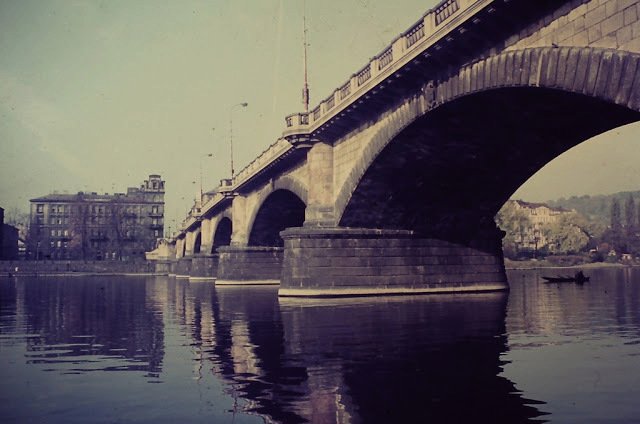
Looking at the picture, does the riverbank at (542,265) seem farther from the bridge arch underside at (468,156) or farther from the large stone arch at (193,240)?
the bridge arch underside at (468,156)

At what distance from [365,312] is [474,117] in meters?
7.70

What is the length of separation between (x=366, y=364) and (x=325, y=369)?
0.88m

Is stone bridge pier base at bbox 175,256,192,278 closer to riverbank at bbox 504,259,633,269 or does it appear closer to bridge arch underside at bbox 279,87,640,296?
riverbank at bbox 504,259,633,269

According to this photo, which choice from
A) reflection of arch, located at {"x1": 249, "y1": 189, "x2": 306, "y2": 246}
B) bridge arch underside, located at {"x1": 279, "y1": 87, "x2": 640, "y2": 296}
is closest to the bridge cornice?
bridge arch underside, located at {"x1": 279, "y1": 87, "x2": 640, "y2": 296}

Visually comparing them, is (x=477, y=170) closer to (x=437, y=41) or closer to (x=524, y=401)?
(x=437, y=41)

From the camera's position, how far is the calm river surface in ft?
27.0

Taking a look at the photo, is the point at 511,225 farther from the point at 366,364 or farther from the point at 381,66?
the point at 366,364

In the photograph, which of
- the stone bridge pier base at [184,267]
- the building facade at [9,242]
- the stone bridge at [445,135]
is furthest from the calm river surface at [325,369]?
the building facade at [9,242]

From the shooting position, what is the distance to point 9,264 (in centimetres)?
10838

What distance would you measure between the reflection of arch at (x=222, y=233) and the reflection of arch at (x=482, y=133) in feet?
141

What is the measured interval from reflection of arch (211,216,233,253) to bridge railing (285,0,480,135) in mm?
40596

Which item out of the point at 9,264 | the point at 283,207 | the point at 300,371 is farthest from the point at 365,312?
the point at 9,264

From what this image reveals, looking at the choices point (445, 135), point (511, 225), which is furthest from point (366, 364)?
point (511, 225)

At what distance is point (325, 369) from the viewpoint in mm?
11234
